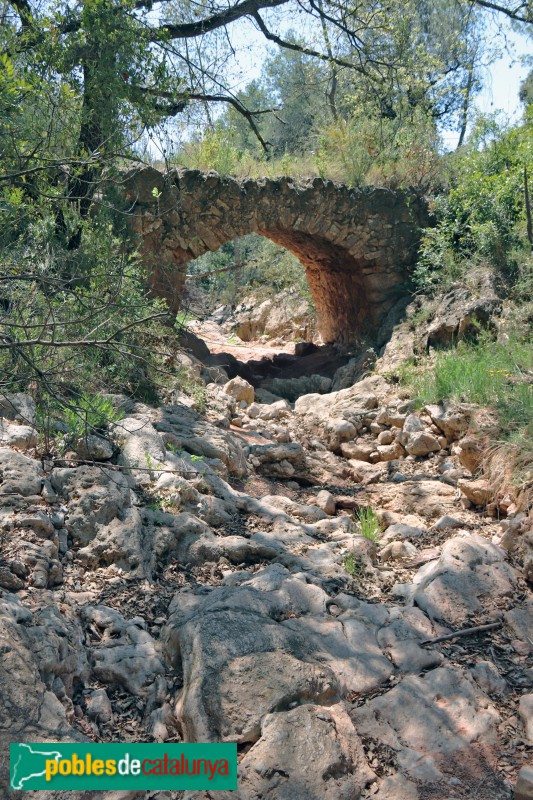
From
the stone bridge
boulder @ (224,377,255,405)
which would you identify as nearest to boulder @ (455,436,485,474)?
boulder @ (224,377,255,405)

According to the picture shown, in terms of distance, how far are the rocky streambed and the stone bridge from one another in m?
4.06

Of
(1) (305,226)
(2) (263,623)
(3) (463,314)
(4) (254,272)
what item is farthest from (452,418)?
(4) (254,272)

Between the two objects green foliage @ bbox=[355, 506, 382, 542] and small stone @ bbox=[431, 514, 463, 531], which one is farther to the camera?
small stone @ bbox=[431, 514, 463, 531]

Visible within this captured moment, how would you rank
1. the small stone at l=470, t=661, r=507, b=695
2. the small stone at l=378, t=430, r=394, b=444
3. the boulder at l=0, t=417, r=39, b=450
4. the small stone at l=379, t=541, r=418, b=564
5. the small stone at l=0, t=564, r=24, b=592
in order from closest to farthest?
the small stone at l=0, t=564, r=24, b=592 < the small stone at l=470, t=661, r=507, b=695 < the boulder at l=0, t=417, r=39, b=450 < the small stone at l=379, t=541, r=418, b=564 < the small stone at l=378, t=430, r=394, b=444

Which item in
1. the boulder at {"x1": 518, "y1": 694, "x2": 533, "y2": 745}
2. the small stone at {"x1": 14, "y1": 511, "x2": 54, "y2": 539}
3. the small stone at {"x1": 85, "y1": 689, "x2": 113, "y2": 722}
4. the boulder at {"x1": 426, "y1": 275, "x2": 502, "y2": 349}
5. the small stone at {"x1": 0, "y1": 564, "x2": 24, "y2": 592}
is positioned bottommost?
the boulder at {"x1": 518, "y1": 694, "x2": 533, "y2": 745}

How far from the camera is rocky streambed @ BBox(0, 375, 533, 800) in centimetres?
219

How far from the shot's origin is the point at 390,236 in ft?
31.0

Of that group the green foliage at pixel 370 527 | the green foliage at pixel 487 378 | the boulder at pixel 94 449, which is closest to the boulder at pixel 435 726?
the green foliage at pixel 370 527

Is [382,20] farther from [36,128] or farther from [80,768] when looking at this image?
[80,768]

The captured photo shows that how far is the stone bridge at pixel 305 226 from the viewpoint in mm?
8422

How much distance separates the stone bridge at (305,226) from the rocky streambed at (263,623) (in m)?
4.06

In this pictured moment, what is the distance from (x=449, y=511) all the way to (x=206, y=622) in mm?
2740

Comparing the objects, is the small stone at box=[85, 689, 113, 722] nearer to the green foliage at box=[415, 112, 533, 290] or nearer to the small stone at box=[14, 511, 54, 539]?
the small stone at box=[14, 511, 54, 539]

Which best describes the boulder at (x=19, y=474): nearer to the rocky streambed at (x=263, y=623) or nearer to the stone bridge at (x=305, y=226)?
the rocky streambed at (x=263, y=623)
